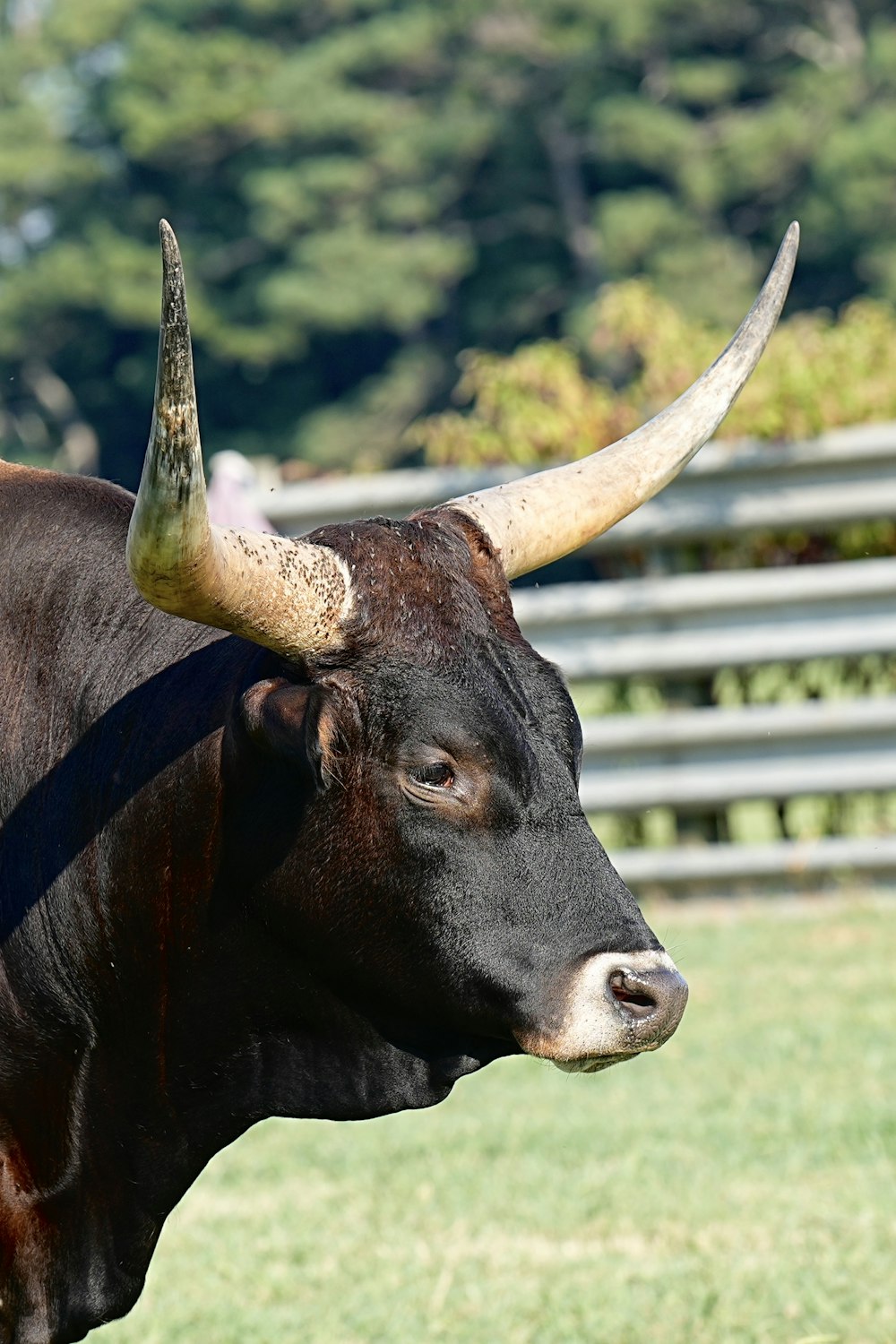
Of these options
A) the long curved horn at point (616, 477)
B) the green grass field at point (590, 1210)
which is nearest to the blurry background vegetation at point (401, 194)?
the green grass field at point (590, 1210)

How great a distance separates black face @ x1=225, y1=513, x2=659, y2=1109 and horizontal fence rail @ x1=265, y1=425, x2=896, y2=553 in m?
6.25

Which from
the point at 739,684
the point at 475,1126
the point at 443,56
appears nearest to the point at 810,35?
the point at 443,56

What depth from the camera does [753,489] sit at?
9.48 metres

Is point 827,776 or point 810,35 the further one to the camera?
point 810,35

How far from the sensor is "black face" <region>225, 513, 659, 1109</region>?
9.95 ft

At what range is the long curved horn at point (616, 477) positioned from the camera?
11.8 ft

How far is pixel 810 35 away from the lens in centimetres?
4572

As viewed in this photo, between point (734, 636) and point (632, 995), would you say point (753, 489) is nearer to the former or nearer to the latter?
point (734, 636)

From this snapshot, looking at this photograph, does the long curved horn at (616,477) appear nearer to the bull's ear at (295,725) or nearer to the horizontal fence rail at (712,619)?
the bull's ear at (295,725)

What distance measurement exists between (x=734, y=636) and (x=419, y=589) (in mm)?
6307

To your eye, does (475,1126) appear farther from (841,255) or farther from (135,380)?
(135,380)

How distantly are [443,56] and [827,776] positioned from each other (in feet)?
140

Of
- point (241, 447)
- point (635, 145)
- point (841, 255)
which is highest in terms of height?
point (635, 145)

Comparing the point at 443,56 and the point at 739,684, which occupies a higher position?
the point at 443,56
